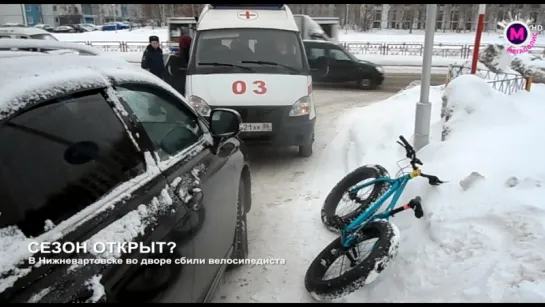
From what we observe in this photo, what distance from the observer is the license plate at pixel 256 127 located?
5.59m

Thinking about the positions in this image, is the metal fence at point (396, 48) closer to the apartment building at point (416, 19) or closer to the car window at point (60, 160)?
the apartment building at point (416, 19)

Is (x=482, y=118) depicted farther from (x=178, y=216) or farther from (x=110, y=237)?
(x=110, y=237)

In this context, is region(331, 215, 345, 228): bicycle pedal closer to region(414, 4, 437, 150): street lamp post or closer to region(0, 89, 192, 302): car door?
region(414, 4, 437, 150): street lamp post

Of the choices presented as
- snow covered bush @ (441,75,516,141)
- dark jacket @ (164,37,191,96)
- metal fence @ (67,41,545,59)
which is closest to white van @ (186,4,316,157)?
dark jacket @ (164,37,191,96)

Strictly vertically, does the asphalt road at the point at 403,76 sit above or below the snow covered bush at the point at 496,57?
below

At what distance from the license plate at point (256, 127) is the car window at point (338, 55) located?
29.6 feet

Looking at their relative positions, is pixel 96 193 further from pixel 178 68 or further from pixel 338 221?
pixel 178 68

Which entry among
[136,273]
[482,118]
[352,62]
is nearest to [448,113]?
[482,118]

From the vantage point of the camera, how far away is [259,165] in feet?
20.0

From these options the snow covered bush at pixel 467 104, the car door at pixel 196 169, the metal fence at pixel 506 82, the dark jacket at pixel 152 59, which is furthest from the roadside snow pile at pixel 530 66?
the car door at pixel 196 169

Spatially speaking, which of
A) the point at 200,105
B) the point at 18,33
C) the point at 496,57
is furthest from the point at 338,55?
the point at 18,33

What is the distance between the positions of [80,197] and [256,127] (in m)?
4.06

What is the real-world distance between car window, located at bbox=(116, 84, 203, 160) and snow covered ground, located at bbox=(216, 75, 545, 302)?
49.3 inches
